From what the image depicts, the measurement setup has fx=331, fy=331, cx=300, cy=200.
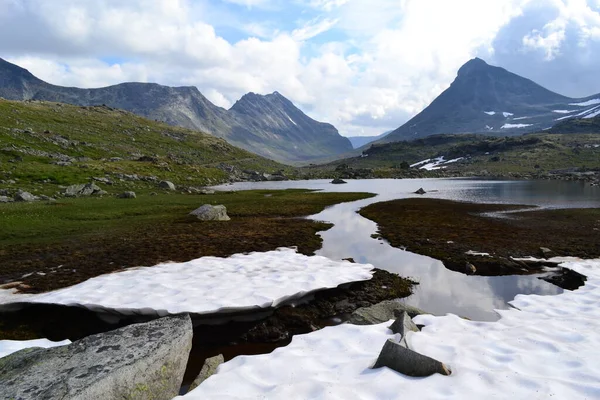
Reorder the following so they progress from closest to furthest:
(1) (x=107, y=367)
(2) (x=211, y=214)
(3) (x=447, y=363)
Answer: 1. (1) (x=107, y=367)
2. (3) (x=447, y=363)
3. (2) (x=211, y=214)

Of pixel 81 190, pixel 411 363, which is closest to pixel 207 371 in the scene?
pixel 411 363

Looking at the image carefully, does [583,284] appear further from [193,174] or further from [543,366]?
[193,174]

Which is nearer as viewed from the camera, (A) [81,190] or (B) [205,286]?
(B) [205,286]

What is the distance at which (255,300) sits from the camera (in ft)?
53.5

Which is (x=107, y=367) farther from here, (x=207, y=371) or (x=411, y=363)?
(x=411, y=363)

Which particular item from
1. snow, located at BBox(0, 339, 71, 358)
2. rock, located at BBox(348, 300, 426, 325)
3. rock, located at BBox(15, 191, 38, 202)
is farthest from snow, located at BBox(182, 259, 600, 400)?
rock, located at BBox(15, 191, 38, 202)

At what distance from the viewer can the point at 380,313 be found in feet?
51.3

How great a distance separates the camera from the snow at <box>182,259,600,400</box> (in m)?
8.80

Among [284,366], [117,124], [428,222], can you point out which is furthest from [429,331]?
[117,124]

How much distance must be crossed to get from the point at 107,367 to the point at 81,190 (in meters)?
61.6

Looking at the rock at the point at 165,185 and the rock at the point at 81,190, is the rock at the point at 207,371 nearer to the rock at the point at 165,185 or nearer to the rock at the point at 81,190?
the rock at the point at 81,190

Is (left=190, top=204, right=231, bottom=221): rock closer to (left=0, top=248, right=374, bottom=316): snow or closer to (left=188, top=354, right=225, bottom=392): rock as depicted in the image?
(left=0, top=248, right=374, bottom=316): snow

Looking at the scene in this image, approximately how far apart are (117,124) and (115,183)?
14681 cm

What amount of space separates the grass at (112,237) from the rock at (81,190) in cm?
755
